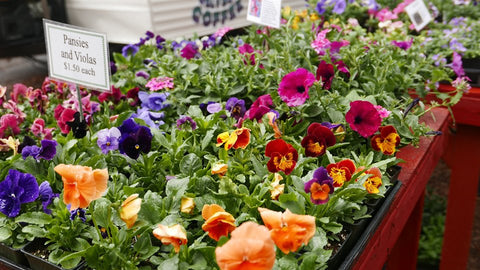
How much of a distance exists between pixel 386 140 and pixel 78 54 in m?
0.79

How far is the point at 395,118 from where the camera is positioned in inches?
52.3

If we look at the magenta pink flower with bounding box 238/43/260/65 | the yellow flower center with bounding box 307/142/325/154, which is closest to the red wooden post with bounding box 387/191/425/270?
the magenta pink flower with bounding box 238/43/260/65

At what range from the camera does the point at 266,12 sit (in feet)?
5.70

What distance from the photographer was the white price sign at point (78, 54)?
115 centimetres

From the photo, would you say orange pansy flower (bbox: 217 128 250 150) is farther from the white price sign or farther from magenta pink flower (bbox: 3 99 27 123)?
magenta pink flower (bbox: 3 99 27 123)

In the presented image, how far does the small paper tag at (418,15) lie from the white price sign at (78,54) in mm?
1596

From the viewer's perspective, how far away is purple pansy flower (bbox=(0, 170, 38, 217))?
959mm

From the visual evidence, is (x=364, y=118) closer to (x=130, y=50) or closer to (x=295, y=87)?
(x=295, y=87)

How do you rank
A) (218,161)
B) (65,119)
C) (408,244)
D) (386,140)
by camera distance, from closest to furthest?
(218,161)
(386,140)
(65,119)
(408,244)

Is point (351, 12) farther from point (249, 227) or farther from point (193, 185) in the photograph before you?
point (249, 227)

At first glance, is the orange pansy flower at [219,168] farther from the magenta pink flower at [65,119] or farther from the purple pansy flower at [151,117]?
the magenta pink flower at [65,119]

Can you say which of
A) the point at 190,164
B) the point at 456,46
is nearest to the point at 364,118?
the point at 190,164

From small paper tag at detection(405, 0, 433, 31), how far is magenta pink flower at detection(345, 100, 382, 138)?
1299mm

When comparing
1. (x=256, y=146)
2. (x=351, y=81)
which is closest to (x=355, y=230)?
(x=256, y=146)
